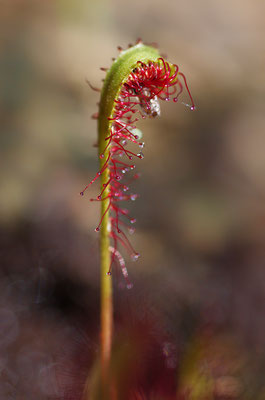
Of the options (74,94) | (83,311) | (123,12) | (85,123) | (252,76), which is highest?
(123,12)

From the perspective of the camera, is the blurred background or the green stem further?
the blurred background

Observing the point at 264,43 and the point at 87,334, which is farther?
the point at 264,43

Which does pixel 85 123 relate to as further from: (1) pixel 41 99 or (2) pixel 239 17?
(2) pixel 239 17

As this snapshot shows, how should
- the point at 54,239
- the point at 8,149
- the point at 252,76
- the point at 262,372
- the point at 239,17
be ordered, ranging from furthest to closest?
the point at 239,17
the point at 252,76
the point at 8,149
the point at 54,239
the point at 262,372

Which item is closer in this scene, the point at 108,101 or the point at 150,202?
the point at 108,101

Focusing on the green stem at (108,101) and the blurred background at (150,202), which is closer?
the green stem at (108,101)

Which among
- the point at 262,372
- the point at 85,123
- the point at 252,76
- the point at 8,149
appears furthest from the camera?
the point at 252,76

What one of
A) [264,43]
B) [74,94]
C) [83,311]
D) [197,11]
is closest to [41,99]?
[74,94]

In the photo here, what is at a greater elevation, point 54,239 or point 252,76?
point 252,76
